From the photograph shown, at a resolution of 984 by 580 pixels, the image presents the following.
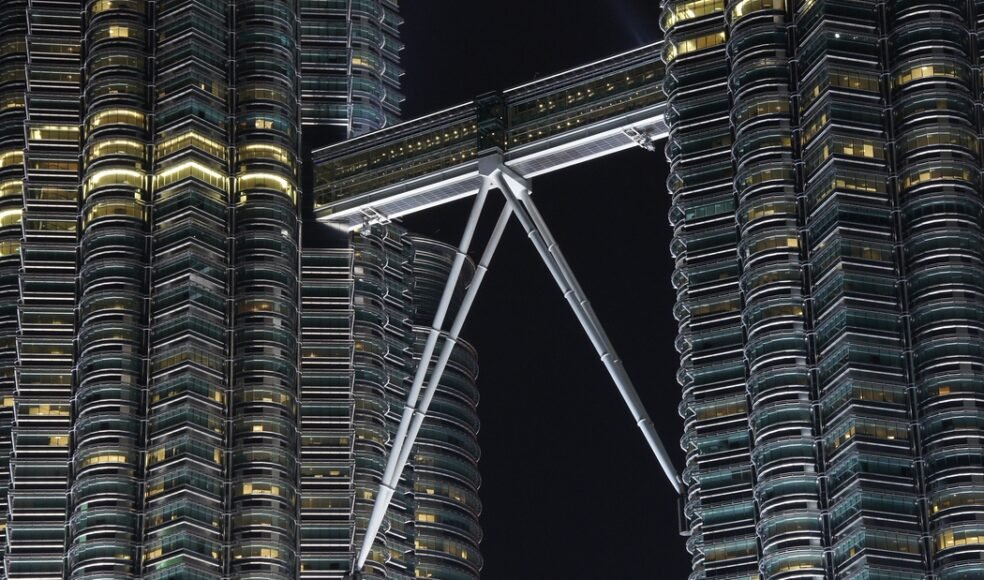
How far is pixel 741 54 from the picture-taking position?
7308 inches

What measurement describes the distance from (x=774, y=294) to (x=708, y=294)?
7.11 meters

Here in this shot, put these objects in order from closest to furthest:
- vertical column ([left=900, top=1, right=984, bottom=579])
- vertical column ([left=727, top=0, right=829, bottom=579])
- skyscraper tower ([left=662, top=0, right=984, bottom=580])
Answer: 1. vertical column ([left=900, top=1, right=984, bottom=579])
2. skyscraper tower ([left=662, top=0, right=984, bottom=580])
3. vertical column ([left=727, top=0, right=829, bottom=579])

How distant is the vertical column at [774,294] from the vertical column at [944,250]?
791 cm

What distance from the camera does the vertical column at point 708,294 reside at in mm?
176375

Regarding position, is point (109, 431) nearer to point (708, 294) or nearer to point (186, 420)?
point (186, 420)

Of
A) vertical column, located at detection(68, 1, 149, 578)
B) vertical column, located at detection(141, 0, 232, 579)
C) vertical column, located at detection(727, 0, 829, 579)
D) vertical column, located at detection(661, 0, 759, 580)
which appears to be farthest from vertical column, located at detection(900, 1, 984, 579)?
vertical column, located at detection(68, 1, 149, 578)

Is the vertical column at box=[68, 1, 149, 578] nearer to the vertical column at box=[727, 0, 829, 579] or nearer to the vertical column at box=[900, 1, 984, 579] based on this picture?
the vertical column at box=[727, 0, 829, 579]

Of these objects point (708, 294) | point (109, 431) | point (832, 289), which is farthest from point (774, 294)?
point (109, 431)

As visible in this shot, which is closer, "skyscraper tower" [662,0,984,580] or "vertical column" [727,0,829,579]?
"skyscraper tower" [662,0,984,580]

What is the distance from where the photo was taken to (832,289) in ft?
566

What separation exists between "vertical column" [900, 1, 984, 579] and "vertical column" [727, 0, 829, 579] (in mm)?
7915

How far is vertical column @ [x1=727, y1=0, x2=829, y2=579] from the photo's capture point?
17038 cm

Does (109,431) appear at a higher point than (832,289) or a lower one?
higher

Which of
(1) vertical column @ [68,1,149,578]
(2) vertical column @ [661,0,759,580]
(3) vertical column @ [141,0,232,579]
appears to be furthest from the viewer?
(1) vertical column @ [68,1,149,578]
